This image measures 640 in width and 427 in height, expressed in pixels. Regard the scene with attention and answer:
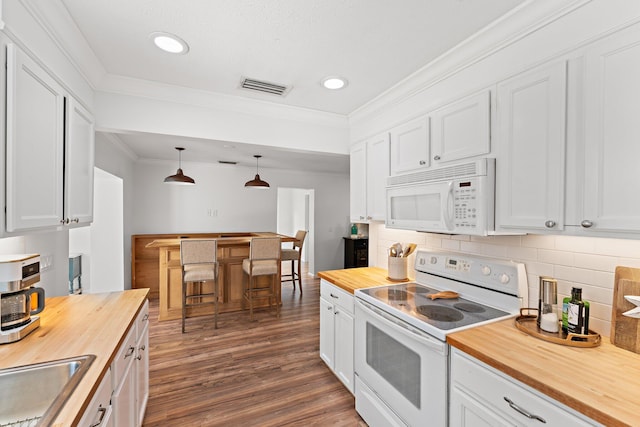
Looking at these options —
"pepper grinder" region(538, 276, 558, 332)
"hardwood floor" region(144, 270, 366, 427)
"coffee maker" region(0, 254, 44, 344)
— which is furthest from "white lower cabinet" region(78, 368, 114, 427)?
"pepper grinder" region(538, 276, 558, 332)

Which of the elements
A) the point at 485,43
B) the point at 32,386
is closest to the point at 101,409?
the point at 32,386

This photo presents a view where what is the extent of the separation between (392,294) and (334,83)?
1705mm

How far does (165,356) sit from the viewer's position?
9.52 feet

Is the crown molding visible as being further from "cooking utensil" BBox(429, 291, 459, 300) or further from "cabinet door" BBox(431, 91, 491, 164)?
"cooking utensil" BBox(429, 291, 459, 300)

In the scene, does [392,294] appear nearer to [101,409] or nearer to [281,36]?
[101,409]

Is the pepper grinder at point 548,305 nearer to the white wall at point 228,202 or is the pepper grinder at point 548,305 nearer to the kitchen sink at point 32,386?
the kitchen sink at point 32,386

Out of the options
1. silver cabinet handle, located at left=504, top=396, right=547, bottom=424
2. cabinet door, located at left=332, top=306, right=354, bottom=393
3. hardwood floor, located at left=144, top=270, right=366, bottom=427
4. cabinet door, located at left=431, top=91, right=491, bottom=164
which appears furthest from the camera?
cabinet door, located at left=332, top=306, right=354, bottom=393

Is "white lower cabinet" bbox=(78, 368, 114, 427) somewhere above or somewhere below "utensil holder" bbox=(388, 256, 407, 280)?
below

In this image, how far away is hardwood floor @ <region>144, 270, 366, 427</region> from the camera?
2.05 meters

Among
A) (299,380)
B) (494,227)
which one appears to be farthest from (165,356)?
(494,227)

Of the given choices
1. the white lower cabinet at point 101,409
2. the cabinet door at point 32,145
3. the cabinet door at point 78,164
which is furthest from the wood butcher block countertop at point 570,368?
the cabinet door at point 78,164

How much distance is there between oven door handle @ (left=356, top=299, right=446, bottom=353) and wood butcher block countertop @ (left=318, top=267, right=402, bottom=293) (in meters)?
0.28

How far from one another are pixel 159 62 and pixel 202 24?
633mm

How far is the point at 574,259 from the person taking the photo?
4.86 ft
